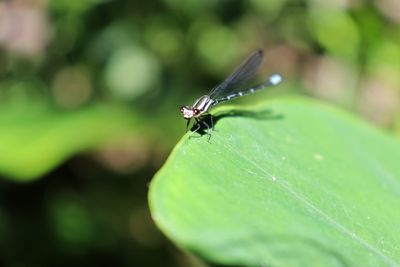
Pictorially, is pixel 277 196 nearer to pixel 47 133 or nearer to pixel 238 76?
pixel 238 76

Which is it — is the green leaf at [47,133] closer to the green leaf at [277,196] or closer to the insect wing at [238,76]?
the insect wing at [238,76]

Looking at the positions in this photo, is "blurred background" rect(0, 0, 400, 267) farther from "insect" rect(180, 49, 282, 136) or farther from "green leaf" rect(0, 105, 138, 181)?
"insect" rect(180, 49, 282, 136)

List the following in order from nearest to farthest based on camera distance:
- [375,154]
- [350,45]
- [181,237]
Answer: [181,237] → [375,154] → [350,45]

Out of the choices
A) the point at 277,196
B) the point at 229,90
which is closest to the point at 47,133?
the point at 229,90

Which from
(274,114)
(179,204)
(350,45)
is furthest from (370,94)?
(179,204)

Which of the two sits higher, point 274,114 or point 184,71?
point 274,114

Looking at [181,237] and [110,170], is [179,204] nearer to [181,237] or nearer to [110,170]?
[181,237]
